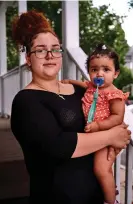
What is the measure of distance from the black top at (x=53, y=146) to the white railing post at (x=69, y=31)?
97 cm

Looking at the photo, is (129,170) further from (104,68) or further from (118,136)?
(104,68)

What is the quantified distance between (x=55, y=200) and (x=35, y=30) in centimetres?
69

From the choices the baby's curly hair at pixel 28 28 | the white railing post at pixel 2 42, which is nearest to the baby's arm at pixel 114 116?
the baby's curly hair at pixel 28 28

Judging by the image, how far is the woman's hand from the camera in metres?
1.32

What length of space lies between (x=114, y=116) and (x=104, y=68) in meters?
0.20

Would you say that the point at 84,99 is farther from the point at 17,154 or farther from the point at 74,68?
the point at 17,154

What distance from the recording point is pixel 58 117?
130 cm

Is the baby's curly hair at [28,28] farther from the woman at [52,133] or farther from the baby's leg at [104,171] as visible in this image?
the baby's leg at [104,171]

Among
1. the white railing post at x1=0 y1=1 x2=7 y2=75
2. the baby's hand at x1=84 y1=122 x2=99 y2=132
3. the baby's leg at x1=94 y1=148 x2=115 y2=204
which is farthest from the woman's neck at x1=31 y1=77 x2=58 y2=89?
the white railing post at x1=0 y1=1 x2=7 y2=75

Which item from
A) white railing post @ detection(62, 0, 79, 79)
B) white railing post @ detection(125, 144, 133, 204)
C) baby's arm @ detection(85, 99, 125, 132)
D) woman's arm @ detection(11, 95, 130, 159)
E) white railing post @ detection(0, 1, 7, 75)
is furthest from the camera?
white railing post @ detection(0, 1, 7, 75)

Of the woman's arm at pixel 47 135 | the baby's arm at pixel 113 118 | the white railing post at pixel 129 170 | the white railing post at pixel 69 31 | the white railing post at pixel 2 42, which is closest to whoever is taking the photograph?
the woman's arm at pixel 47 135

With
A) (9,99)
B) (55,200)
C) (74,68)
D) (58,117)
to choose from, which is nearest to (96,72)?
(58,117)

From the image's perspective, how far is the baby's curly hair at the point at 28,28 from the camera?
136 cm

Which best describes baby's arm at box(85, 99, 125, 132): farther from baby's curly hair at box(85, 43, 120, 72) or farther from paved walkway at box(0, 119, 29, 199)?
paved walkway at box(0, 119, 29, 199)
